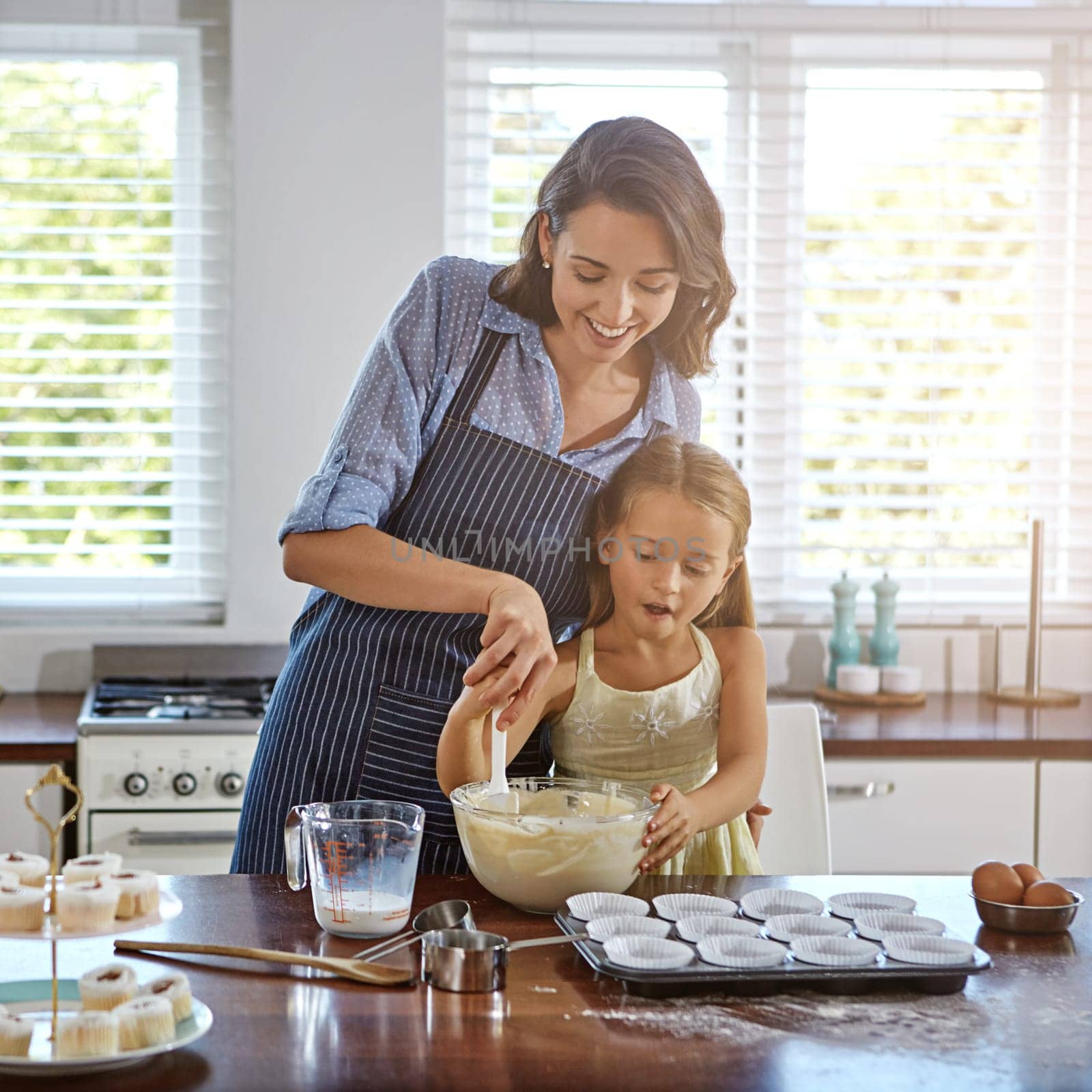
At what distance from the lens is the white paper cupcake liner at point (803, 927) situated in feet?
3.67

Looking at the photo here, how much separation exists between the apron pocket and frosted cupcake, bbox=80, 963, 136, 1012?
0.60 metres

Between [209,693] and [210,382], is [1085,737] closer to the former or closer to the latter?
[209,693]

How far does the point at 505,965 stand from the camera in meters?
1.07

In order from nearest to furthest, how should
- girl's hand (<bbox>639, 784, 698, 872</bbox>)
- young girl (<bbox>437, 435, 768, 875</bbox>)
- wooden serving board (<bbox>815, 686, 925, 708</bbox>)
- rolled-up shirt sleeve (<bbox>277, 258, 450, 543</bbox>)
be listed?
girl's hand (<bbox>639, 784, 698, 872</bbox>) < rolled-up shirt sleeve (<bbox>277, 258, 450, 543</bbox>) < young girl (<bbox>437, 435, 768, 875</bbox>) < wooden serving board (<bbox>815, 686, 925, 708</bbox>)

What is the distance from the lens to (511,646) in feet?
4.48

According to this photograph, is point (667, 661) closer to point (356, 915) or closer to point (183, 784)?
point (356, 915)

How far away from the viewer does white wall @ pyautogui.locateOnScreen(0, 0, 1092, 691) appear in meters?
2.69

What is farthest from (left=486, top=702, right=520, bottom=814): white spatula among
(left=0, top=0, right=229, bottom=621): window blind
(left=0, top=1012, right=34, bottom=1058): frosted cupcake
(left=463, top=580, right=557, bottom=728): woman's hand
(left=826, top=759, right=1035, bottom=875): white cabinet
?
(left=0, top=0, right=229, bottom=621): window blind

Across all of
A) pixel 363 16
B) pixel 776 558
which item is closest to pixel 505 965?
pixel 776 558

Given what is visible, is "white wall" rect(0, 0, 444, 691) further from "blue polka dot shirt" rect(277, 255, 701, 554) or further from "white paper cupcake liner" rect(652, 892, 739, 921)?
"white paper cupcake liner" rect(652, 892, 739, 921)

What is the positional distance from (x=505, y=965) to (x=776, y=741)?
2.74 feet

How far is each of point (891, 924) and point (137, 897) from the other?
2.14ft

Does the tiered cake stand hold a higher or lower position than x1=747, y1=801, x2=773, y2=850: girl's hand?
higher

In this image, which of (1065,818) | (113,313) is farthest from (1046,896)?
(113,313)
